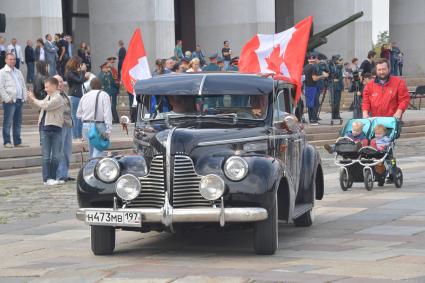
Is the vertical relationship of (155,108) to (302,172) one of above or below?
above

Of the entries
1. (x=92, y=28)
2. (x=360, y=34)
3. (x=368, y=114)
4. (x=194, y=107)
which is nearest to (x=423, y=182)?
(x=368, y=114)

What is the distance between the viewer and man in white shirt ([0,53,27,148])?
21.5 meters

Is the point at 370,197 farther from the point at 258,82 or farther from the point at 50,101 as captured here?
the point at 50,101

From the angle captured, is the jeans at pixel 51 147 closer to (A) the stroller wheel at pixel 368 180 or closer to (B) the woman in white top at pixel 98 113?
(B) the woman in white top at pixel 98 113

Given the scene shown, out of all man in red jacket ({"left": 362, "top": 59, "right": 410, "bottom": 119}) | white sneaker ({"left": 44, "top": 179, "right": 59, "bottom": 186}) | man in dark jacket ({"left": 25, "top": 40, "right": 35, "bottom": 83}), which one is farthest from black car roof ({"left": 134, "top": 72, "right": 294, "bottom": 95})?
man in dark jacket ({"left": 25, "top": 40, "right": 35, "bottom": 83})

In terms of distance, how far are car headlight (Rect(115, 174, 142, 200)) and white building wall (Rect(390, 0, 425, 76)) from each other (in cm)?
4354

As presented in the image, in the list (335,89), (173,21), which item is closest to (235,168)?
(335,89)

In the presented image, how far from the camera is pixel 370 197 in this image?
15055mm

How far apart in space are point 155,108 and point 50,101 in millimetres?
6139

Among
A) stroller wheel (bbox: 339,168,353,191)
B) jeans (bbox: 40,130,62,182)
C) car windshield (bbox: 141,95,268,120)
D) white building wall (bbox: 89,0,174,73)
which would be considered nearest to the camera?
car windshield (bbox: 141,95,268,120)

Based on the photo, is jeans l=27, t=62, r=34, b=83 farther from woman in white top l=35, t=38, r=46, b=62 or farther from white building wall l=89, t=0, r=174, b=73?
white building wall l=89, t=0, r=174, b=73

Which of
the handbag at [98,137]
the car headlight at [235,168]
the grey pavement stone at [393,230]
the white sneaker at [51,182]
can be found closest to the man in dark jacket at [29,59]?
the white sneaker at [51,182]

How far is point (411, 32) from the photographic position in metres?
52.7

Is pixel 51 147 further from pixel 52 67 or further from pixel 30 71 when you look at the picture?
pixel 30 71
